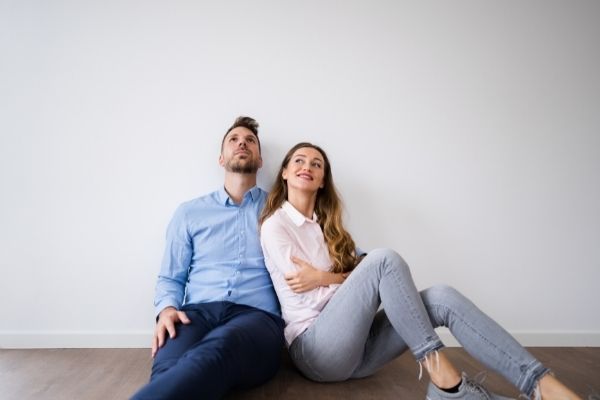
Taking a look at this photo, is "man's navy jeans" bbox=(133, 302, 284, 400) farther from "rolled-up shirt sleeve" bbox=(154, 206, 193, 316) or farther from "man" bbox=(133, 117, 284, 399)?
"rolled-up shirt sleeve" bbox=(154, 206, 193, 316)

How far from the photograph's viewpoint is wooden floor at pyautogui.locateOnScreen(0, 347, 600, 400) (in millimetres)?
1389

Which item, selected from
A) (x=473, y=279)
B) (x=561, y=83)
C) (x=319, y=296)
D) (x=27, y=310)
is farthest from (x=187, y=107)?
(x=561, y=83)

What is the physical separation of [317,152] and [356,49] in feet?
2.41

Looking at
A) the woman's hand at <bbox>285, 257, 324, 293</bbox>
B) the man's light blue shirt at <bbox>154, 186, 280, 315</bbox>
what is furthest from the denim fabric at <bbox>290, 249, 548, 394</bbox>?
the man's light blue shirt at <bbox>154, 186, 280, 315</bbox>

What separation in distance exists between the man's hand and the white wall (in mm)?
561

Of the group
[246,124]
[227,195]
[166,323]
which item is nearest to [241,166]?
[227,195]

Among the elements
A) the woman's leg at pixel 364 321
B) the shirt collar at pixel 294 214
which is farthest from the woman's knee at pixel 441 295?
the shirt collar at pixel 294 214

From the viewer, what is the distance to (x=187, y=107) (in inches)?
77.1

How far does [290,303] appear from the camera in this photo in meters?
1.50

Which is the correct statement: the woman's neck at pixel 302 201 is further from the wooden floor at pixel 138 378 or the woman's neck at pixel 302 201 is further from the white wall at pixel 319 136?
the wooden floor at pixel 138 378

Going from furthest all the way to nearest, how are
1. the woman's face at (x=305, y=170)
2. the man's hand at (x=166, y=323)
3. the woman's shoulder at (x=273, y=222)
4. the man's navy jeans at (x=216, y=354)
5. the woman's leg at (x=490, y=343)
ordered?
the woman's face at (x=305, y=170)
the woman's shoulder at (x=273, y=222)
the man's hand at (x=166, y=323)
the woman's leg at (x=490, y=343)
the man's navy jeans at (x=216, y=354)

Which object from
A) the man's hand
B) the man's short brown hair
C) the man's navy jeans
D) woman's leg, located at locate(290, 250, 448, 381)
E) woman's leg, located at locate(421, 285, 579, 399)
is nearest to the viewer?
the man's navy jeans

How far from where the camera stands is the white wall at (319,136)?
1.90 metres

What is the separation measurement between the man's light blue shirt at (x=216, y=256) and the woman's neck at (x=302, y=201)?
176 mm
